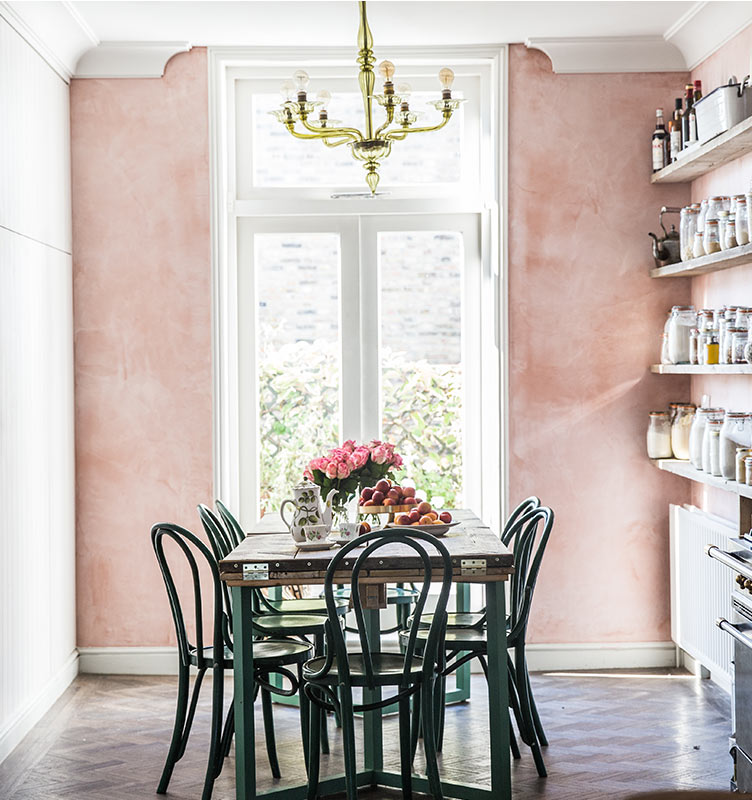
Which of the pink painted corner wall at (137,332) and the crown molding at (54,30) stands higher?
the crown molding at (54,30)

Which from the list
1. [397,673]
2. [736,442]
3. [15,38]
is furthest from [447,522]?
[15,38]

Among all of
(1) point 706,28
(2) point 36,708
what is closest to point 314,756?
(2) point 36,708

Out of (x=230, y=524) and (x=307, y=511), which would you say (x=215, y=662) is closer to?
(x=307, y=511)

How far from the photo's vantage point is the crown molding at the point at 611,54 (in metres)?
4.73

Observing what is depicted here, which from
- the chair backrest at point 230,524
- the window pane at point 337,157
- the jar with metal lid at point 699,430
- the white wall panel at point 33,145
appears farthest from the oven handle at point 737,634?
the white wall panel at point 33,145

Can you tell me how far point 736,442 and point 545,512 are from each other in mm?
889

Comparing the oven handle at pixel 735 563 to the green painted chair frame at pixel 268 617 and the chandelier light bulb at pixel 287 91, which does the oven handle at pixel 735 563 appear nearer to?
the green painted chair frame at pixel 268 617

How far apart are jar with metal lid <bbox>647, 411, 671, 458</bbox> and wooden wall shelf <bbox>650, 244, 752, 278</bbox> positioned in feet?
2.14

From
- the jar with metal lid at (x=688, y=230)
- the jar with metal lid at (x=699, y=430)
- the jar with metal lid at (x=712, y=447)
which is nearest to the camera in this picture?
the jar with metal lid at (x=712, y=447)

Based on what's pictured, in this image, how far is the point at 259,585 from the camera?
313cm

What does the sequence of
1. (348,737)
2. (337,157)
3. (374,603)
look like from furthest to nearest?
(337,157), (374,603), (348,737)

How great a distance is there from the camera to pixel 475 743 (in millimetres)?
3830

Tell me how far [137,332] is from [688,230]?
8.36ft

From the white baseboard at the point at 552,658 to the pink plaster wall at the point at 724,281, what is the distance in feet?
2.51
